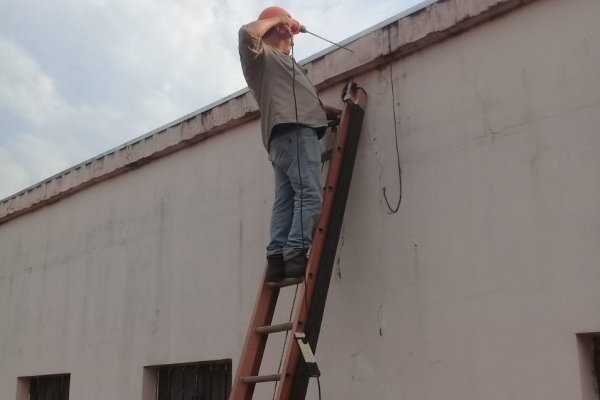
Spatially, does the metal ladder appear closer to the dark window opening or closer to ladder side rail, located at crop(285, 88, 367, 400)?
ladder side rail, located at crop(285, 88, 367, 400)

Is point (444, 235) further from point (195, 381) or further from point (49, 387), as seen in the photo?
point (49, 387)

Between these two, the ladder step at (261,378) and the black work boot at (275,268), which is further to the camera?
the black work boot at (275,268)

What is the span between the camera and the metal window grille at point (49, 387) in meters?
7.52

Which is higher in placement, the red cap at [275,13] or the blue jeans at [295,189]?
the red cap at [275,13]

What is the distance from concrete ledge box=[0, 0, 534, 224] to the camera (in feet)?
15.1

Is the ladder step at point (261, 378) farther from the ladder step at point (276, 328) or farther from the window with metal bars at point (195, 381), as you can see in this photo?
the window with metal bars at point (195, 381)

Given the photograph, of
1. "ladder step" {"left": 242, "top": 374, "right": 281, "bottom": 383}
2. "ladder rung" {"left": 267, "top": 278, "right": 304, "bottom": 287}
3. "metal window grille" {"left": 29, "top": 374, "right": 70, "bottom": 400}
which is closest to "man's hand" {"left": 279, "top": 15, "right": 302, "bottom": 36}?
"ladder rung" {"left": 267, "top": 278, "right": 304, "bottom": 287}

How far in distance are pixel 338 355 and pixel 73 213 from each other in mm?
4078

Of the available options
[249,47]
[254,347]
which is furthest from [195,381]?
[249,47]

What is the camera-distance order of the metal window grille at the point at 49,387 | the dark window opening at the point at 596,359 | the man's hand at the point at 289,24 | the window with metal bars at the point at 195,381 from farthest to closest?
the metal window grille at the point at 49,387 → the window with metal bars at the point at 195,381 → the man's hand at the point at 289,24 → the dark window opening at the point at 596,359

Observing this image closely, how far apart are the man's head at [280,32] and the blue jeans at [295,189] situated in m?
0.58

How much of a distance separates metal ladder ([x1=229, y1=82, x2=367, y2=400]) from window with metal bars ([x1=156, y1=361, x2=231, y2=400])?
1.27 metres

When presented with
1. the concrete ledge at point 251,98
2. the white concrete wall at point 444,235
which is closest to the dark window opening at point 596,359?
the white concrete wall at point 444,235

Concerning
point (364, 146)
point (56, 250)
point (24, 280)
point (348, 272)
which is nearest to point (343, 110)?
point (364, 146)
